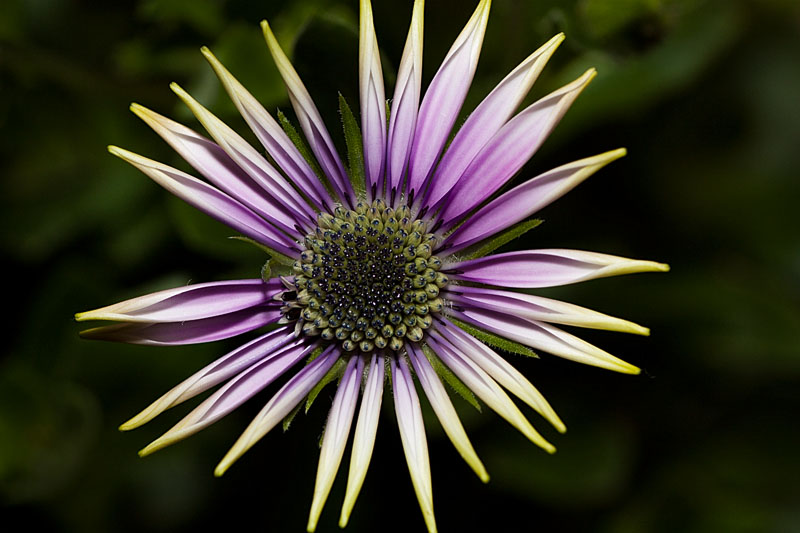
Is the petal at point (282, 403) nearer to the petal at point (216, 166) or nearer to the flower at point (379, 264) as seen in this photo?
the flower at point (379, 264)

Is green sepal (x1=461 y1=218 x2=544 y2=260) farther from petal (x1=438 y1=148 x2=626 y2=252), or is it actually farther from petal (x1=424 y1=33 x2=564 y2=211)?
petal (x1=424 y1=33 x2=564 y2=211)

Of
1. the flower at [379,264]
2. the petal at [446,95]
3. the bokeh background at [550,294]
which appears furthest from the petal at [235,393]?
the bokeh background at [550,294]

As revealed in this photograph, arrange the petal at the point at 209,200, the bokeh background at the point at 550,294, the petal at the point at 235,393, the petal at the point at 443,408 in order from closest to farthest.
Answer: the petal at the point at 443,408 < the petal at the point at 235,393 < the petal at the point at 209,200 < the bokeh background at the point at 550,294

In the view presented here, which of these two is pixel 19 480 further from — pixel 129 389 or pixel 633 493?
pixel 633 493

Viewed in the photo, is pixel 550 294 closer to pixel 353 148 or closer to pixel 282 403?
pixel 353 148

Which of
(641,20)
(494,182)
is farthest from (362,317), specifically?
(641,20)

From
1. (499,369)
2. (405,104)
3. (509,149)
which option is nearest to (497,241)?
(509,149)
